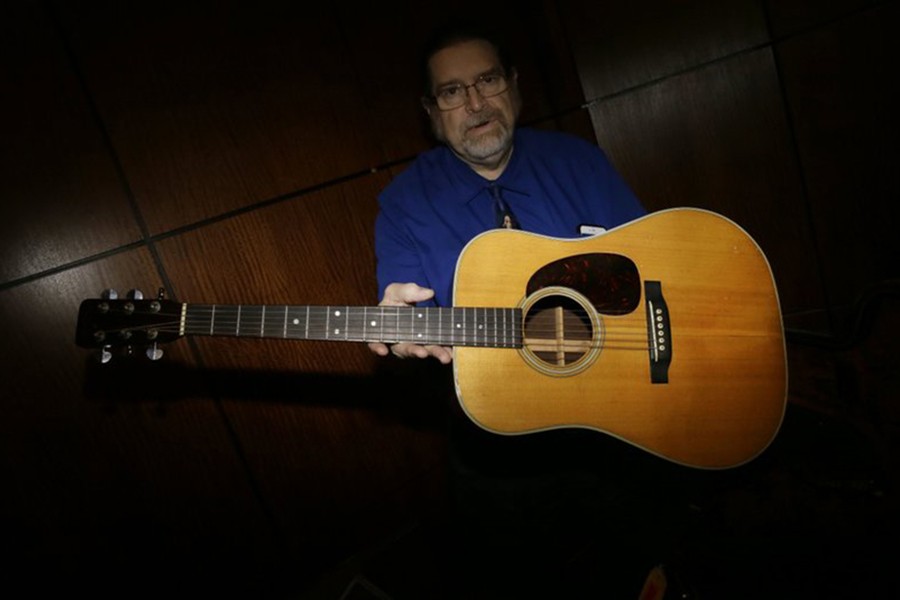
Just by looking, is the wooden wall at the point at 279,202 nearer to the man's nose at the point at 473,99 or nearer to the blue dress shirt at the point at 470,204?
the blue dress shirt at the point at 470,204

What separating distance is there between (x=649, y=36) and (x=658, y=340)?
2.15 m

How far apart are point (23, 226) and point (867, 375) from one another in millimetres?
3847

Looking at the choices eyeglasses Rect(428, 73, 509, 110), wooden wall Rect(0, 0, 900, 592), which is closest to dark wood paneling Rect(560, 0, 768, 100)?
wooden wall Rect(0, 0, 900, 592)

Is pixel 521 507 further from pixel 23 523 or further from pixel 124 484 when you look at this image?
pixel 23 523

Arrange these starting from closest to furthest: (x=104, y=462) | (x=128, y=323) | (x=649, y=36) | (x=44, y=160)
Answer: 1. (x=128, y=323)
2. (x=44, y=160)
3. (x=104, y=462)
4. (x=649, y=36)

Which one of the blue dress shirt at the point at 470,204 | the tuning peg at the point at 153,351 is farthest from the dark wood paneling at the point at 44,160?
the blue dress shirt at the point at 470,204

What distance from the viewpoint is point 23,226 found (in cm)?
171

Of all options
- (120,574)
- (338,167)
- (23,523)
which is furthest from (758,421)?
(23,523)

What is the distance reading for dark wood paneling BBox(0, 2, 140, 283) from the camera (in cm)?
168

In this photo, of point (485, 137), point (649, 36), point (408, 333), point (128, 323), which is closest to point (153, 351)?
point (128, 323)

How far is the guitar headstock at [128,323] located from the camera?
1276 millimetres

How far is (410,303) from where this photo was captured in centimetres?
148

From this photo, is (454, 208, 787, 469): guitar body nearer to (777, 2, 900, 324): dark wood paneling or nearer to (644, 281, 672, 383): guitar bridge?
(644, 281, 672, 383): guitar bridge

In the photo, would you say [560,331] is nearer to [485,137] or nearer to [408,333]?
[408,333]
